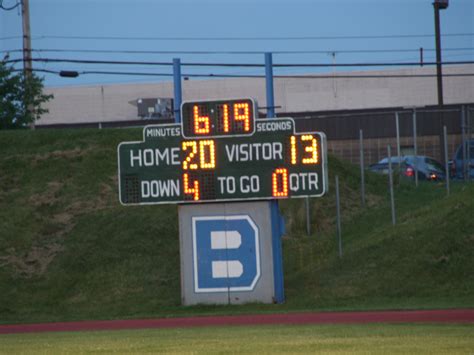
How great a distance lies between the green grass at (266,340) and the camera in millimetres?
14789

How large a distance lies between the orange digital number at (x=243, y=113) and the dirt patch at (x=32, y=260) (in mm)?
8878

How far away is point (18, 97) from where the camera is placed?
44.3 metres

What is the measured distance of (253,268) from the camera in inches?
976

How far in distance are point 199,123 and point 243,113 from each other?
0.91m

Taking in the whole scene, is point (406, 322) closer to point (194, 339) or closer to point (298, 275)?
point (194, 339)

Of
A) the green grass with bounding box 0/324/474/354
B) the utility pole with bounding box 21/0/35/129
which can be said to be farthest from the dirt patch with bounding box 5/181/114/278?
the utility pole with bounding box 21/0/35/129

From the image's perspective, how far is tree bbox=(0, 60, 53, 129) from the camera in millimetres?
43844

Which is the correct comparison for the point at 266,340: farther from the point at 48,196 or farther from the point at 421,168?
the point at 421,168

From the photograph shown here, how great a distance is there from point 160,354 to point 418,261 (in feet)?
41.7

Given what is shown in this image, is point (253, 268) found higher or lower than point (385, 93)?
lower

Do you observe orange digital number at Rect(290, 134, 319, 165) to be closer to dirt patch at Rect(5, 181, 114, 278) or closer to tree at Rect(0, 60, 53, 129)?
dirt patch at Rect(5, 181, 114, 278)

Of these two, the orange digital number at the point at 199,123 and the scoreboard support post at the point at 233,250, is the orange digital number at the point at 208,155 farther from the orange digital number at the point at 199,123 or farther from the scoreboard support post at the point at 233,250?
the scoreboard support post at the point at 233,250

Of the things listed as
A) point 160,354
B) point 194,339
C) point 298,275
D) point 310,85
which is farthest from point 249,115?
point 310,85

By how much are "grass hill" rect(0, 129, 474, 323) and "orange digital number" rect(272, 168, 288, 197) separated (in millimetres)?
2496
